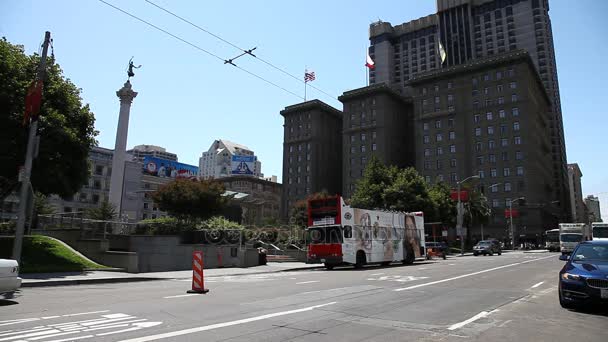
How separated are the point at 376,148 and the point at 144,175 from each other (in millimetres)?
60461

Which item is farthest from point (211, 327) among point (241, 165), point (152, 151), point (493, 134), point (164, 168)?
point (152, 151)

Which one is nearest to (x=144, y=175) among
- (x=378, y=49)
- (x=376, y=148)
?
(x=376, y=148)

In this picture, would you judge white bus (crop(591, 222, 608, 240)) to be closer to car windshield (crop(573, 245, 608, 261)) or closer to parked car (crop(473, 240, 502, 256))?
parked car (crop(473, 240, 502, 256))

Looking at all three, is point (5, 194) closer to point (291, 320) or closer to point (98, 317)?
point (98, 317)

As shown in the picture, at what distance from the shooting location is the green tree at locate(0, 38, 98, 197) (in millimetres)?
20141

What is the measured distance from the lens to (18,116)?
66.2 ft

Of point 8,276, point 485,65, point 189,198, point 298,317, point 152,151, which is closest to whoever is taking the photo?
point 298,317

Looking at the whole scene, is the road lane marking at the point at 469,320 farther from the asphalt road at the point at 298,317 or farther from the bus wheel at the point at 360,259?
the bus wheel at the point at 360,259

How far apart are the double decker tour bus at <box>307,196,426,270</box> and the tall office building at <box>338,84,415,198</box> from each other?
82.3 m

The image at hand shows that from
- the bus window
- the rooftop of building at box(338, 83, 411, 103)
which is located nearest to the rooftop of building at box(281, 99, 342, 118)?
the rooftop of building at box(338, 83, 411, 103)

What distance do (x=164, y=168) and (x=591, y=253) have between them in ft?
390

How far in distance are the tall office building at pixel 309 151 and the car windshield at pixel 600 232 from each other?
91.7m

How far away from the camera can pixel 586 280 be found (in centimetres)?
900

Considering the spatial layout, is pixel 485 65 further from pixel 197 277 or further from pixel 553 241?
pixel 197 277
